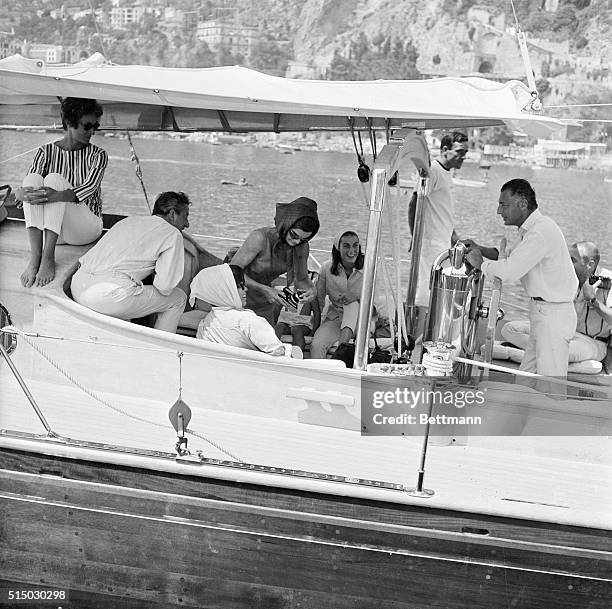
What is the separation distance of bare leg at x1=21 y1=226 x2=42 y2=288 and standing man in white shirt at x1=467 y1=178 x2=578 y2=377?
1.66m

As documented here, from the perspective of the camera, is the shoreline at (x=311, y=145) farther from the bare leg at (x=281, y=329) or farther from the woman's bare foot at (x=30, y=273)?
the woman's bare foot at (x=30, y=273)

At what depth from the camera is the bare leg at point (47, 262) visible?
3.57 m

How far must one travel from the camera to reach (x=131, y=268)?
3471 millimetres

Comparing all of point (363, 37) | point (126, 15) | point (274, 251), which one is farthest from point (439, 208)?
point (126, 15)

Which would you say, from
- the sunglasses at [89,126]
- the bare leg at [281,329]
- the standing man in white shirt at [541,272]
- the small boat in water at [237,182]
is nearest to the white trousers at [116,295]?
the bare leg at [281,329]

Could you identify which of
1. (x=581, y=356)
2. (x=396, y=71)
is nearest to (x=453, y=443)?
(x=581, y=356)

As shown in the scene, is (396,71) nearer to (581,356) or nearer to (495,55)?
(495,55)

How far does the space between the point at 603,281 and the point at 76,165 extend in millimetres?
2310

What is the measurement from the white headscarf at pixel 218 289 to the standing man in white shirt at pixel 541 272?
0.90 m

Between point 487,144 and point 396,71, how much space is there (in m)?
17.6

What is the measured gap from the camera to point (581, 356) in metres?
3.95

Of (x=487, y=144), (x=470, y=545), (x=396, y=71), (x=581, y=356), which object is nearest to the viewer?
(x=470, y=545)

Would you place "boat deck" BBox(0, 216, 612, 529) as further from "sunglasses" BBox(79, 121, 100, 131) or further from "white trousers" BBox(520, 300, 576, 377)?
"sunglasses" BBox(79, 121, 100, 131)

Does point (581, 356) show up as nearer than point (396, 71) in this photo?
Yes
